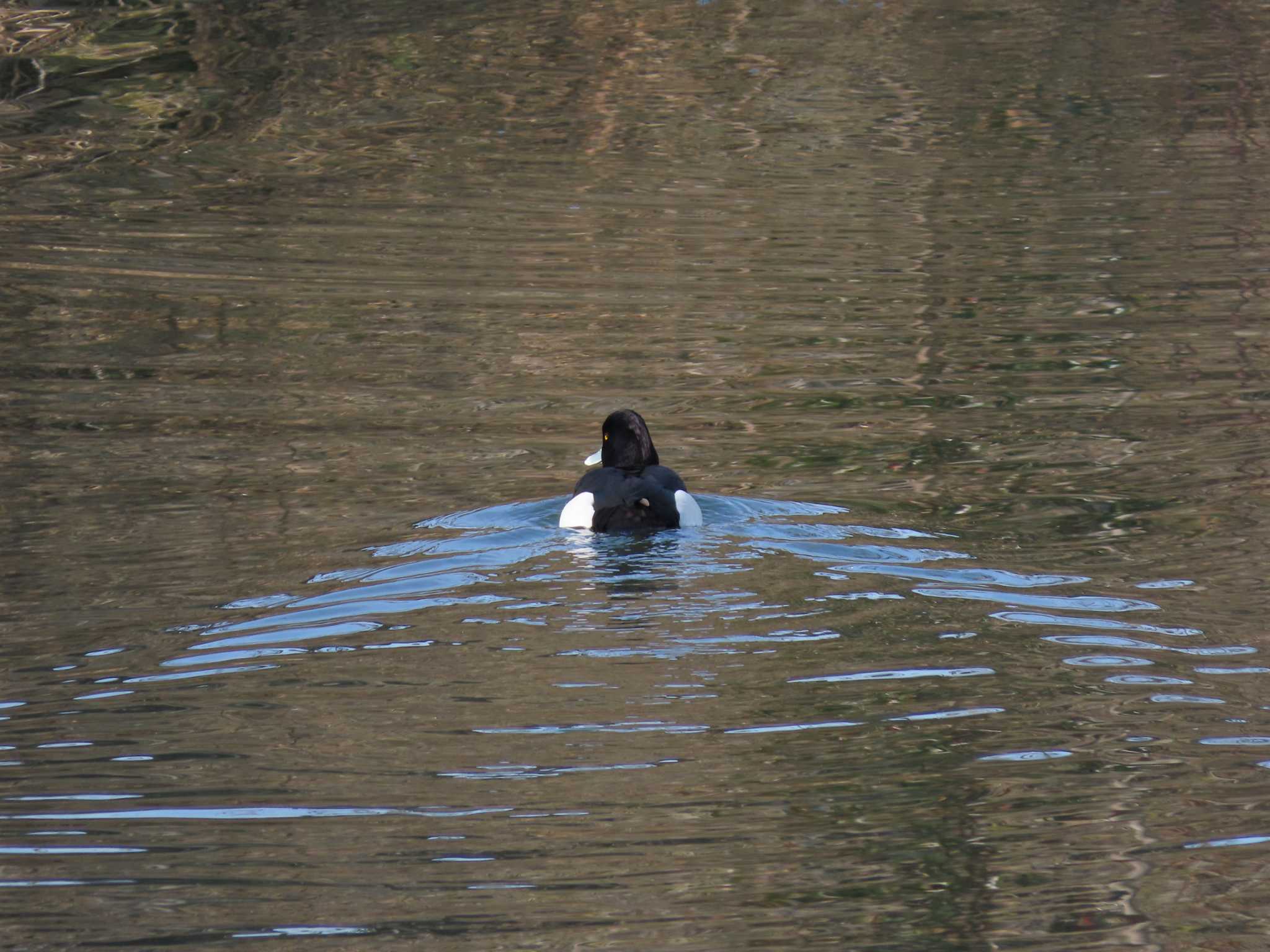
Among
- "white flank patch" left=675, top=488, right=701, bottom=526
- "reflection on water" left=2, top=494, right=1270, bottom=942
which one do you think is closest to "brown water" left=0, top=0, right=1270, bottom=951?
"reflection on water" left=2, top=494, right=1270, bottom=942

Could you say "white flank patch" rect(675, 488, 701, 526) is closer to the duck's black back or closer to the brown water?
the duck's black back

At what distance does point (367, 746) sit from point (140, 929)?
1.32m

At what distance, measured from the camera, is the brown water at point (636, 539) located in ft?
17.2

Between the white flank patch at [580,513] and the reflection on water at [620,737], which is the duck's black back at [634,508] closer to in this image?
the white flank patch at [580,513]

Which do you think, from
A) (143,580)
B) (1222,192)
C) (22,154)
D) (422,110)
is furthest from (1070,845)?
(422,110)

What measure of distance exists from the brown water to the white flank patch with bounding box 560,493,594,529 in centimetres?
19

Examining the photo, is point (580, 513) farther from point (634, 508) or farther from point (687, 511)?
point (687, 511)

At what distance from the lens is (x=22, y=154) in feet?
64.1

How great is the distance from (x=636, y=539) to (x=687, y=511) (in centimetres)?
29

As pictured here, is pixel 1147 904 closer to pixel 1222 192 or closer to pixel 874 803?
pixel 874 803

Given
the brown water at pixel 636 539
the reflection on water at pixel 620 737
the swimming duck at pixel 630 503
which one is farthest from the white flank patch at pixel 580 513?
the reflection on water at pixel 620 737

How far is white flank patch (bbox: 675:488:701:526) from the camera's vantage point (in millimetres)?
8797

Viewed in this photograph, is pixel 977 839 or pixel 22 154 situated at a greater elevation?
pixel 22 154

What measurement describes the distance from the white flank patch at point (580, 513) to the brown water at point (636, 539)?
0.19 meters
